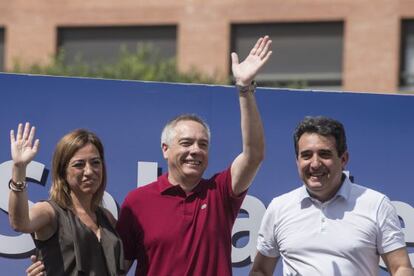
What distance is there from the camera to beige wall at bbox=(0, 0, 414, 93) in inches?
792

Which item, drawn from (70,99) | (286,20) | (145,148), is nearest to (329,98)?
(145,148)

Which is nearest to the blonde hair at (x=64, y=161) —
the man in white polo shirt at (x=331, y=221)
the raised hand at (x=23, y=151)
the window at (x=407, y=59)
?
the raised hand at (x=23, y=151)

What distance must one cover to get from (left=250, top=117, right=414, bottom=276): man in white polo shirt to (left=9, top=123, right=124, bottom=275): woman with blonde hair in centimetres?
84

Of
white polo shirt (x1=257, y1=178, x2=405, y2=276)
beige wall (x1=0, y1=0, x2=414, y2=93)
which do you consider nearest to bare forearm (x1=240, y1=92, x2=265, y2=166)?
white polo shirt (x1=257, y1=178, x2=405, y2=276)

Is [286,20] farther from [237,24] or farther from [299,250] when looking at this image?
[299,250]

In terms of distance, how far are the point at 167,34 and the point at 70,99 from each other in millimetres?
15707

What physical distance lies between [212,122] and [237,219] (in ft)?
1.95

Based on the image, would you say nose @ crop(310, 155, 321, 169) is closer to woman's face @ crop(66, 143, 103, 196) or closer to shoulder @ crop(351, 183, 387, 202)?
shoulder @ crop(351, 183, 387, 202)

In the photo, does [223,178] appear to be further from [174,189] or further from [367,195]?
[367,195]

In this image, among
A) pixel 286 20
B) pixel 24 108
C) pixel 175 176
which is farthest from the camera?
pixel 286 20

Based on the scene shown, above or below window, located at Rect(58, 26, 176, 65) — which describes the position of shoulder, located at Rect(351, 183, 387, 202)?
below

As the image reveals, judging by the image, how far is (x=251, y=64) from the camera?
4.91m

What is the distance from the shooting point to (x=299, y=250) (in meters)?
4.79

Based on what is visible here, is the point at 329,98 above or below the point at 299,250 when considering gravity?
above
